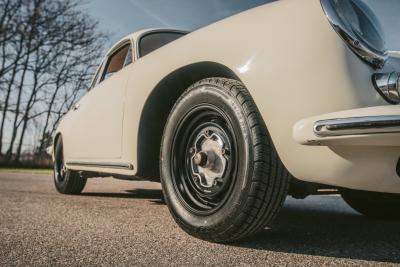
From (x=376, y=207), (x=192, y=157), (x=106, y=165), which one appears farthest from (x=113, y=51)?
(x=376, y=207)

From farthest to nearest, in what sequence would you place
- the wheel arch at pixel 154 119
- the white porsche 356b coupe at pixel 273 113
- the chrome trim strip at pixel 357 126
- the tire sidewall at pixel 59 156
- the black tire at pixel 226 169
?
1. the tire sidewall at pixel 59 156
2. the wheel arch at pixel 154 119
3. the black tire at pixel 226 169
4. the white porsche 356b coupe at pixel 273 113
5. the chrome trim strip at pixel 357 126

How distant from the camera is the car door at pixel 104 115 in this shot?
295 centimetres

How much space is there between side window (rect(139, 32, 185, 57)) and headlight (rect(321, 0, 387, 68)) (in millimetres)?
1953

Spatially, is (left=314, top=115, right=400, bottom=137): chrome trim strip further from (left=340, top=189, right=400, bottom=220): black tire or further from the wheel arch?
(left=340, top=189, right=400, bottom=220): black tire

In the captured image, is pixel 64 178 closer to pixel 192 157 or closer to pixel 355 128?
pixel 192 157

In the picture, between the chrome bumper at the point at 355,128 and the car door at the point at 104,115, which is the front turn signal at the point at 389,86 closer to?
the chrome bumper at the point at 355,128

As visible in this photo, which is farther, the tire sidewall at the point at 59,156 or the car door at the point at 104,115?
the tire sidewall at the point at 59,156

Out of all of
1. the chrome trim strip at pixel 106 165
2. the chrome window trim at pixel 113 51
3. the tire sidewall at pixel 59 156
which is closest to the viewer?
the chrome trim strip at pixel 106 165

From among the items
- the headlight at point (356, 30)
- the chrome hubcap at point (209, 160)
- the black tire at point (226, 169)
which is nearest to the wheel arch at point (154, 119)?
the black tire at point (226, 169)

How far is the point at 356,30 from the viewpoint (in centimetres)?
172

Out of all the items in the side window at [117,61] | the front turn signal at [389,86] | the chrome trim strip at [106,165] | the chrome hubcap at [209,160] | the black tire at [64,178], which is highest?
the side window at [117,61]

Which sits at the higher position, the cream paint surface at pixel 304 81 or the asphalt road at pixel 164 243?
the cream paint surface at pixel 304 81

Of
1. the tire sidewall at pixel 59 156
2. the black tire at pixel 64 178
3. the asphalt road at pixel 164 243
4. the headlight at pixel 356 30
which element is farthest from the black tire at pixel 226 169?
the tire sidewall at pixel 59 156

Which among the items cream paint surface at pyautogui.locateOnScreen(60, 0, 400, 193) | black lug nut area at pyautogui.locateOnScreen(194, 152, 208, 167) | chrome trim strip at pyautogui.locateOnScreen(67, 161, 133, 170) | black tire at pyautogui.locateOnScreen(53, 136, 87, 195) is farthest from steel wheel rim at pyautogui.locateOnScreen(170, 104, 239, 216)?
black tire at pyautogui.locateOnScreen(53, 136, 87, 195)
